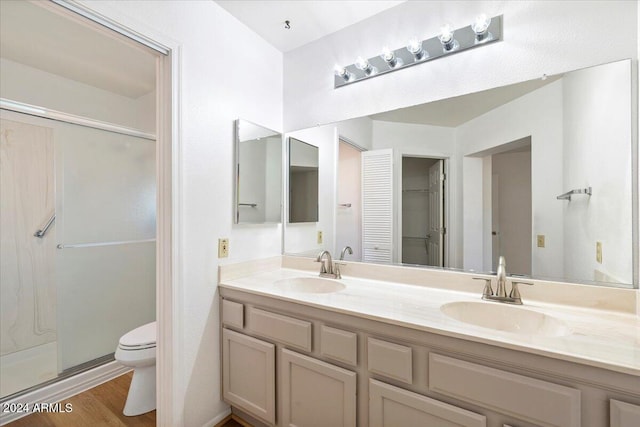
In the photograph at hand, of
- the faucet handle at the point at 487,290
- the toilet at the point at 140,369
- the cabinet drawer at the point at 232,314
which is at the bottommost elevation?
the toilet at the point at 140,369

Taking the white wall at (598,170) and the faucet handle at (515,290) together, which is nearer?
the white wall at (598,170)

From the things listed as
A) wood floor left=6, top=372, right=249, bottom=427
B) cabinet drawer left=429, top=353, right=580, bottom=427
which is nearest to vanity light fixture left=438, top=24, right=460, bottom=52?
cabinet drawer left=429, top=353, right=580, bottom=427

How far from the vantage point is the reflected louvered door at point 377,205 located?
1717mm

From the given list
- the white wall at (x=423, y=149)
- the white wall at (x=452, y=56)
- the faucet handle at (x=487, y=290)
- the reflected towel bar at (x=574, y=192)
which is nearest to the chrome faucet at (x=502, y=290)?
the faucet handle at (x=487, y=290)

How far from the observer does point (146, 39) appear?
4.28 feet

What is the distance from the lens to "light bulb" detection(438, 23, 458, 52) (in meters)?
1.43

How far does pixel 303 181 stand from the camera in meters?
2.07

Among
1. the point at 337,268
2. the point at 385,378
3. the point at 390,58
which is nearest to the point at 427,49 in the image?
the point at 390,58

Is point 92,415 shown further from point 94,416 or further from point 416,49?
point 416,49

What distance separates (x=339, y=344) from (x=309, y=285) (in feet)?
2.01

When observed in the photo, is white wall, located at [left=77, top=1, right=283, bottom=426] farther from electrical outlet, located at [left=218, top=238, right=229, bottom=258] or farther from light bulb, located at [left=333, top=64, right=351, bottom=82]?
light bulb, located at [left=333, top=64, right=351, bottom=82]

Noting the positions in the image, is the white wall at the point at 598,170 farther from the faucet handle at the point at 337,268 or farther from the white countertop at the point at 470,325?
the faucet handle at the point at 337,268

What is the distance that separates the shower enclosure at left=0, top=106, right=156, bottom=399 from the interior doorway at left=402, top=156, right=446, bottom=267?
2.52 meters

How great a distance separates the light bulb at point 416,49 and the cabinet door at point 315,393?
5.47 feet
